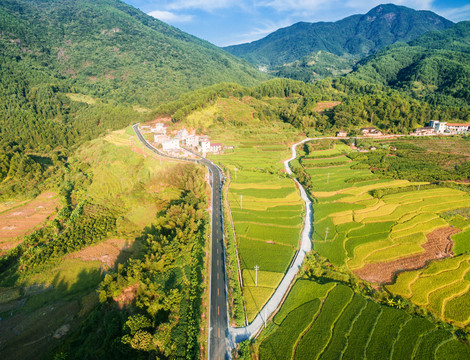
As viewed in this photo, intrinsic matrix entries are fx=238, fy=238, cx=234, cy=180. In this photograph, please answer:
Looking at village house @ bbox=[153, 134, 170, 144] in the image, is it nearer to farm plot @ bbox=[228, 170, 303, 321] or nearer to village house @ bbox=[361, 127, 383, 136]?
farm plot @ bbox=[228, 170, 303, 321]

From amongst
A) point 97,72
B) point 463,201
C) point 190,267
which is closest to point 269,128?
point 463,201

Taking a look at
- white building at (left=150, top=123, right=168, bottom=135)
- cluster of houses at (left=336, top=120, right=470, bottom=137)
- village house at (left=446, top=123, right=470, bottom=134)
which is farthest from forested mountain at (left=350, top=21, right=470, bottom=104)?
white building at (left=150, top=123, right=168, bottom=135)

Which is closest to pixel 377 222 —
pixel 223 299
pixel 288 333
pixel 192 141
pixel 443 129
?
pixel 288 333

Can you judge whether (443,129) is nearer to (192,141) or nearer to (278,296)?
(192,141)

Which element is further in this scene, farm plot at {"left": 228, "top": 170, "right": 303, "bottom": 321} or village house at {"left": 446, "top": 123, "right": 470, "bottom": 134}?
village house at {"left": 446, "top": 123, "right": 470, "bottom": 134}

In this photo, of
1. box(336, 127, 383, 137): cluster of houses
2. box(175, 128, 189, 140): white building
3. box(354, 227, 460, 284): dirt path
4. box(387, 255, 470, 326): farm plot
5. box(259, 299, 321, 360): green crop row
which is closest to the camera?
box(259, 299, 321, 360): green crop row

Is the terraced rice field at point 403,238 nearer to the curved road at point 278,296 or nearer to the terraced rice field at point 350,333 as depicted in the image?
the curved road at point 278,296
